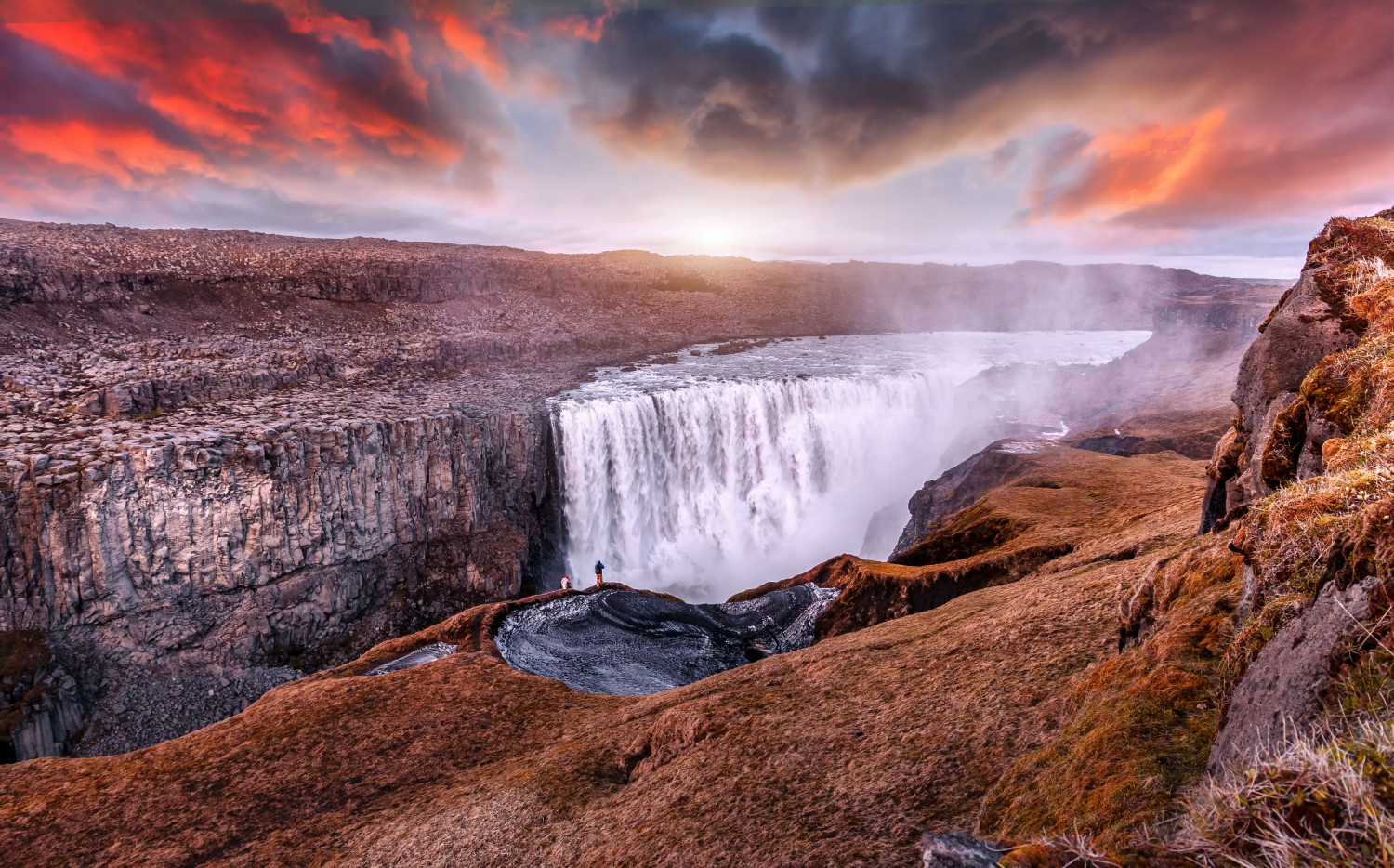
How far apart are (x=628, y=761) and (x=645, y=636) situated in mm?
12127

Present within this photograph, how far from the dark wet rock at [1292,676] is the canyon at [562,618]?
35mm

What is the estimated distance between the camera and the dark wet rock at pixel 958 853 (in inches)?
159

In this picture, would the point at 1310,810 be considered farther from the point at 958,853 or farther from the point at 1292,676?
the point at 958,853

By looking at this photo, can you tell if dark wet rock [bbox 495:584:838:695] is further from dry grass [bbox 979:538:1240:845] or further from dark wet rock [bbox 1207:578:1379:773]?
dark wet rock [bbox 1207:578:1379:773]

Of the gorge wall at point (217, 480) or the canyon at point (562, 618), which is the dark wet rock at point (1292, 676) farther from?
the gorge wall at point (217, 480)

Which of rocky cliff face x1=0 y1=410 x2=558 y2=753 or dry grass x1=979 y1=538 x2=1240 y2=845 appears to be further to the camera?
rocky cliff face x1=0 y1=410 x2=558 y2=753

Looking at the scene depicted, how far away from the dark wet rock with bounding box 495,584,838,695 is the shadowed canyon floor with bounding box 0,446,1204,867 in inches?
A: 139

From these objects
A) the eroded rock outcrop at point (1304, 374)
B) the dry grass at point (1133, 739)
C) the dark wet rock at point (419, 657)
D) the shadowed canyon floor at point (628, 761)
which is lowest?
the dark wet rock at point (419, 657)

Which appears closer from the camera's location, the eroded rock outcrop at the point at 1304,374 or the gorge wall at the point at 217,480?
the eroded rock outcrop at the point at 1304,374

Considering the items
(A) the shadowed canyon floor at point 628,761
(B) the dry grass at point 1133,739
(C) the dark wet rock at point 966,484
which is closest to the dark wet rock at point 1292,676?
(B) the dry grass at point 1133,739

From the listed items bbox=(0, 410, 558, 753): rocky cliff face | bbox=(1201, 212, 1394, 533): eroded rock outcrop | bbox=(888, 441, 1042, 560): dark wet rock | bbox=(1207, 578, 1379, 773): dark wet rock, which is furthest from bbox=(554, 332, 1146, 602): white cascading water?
bbox=(1207, 578, 1379, 773): dark wet rock

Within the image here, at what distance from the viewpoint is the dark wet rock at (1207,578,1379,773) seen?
3586mm

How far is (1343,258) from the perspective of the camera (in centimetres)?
942

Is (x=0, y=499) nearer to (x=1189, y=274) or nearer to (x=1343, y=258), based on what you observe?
(x=1343, y=258)
